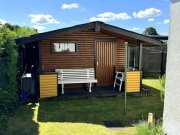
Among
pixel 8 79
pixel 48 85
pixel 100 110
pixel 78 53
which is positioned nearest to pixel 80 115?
pixel 100 110

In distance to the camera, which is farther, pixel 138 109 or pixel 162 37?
pixel 162 37

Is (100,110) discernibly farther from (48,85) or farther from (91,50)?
(91,50)

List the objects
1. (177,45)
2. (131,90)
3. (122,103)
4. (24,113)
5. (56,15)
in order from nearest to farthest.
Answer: (177,45), (24,113), (122,103), (131,90), (56,15)

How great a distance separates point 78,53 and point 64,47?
2.17ft

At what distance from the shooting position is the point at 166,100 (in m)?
4.52

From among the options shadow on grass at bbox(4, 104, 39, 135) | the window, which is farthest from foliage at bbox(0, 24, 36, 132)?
the window

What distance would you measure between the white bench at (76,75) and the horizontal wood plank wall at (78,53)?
1.39 ft

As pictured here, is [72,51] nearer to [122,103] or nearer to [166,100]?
[122,103]

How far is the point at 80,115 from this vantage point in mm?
7648

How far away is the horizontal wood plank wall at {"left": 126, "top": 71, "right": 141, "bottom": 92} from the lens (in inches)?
411

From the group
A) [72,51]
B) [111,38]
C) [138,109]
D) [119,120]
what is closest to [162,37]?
[111,38]

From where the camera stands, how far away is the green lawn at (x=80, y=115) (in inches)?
249

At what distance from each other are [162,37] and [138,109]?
38.3ft

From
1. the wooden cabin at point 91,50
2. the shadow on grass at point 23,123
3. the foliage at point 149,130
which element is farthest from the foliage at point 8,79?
the foliage at point 149,130
